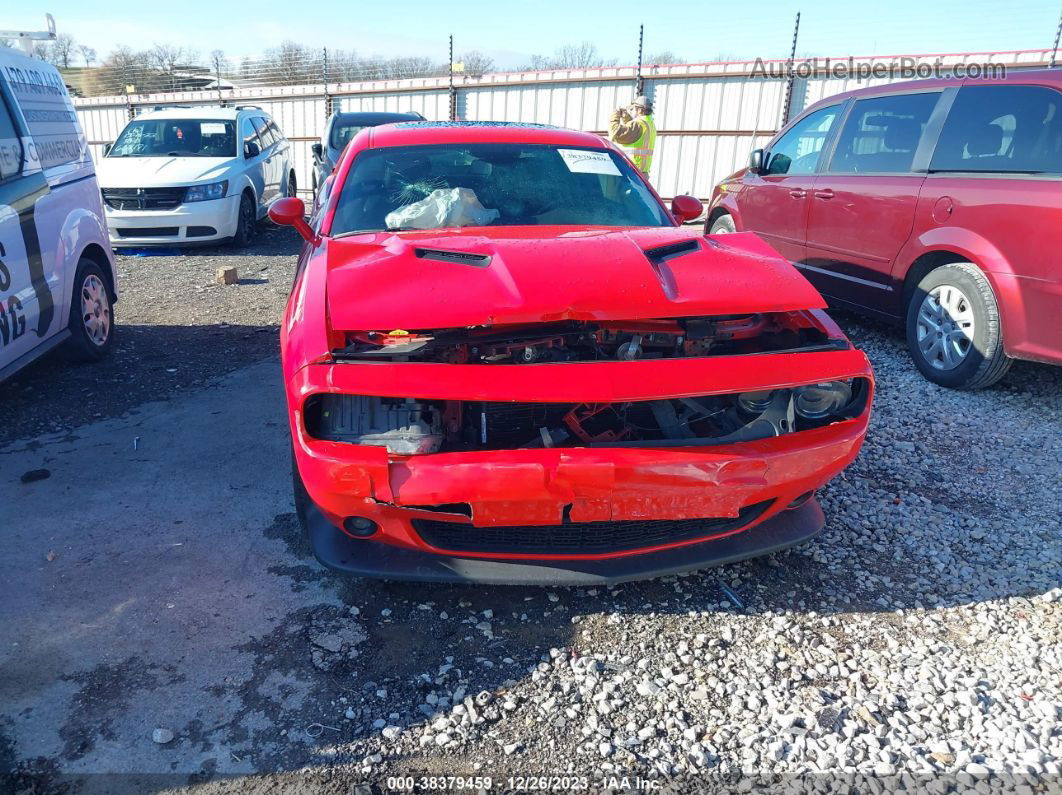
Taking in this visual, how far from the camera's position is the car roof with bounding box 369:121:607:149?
12.5 ft

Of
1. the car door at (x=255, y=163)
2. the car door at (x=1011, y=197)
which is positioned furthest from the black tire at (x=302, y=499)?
the car door at (x=255, y=163)

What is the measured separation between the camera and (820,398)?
2611mm

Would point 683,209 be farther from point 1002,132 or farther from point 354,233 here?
point 1002,132

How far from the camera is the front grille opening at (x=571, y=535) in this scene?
2406 millimetres

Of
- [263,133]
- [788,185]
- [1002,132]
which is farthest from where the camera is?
[263,133]

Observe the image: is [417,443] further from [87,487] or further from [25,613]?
[87,487]

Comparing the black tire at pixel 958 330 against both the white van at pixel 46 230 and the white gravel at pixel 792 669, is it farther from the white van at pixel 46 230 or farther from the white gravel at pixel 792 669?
the white van at pixel 46 230

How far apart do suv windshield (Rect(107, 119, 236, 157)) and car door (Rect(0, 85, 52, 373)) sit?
5598mm

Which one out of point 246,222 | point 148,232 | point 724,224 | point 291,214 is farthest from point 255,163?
point 291,214

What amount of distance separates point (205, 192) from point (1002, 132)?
320 inches

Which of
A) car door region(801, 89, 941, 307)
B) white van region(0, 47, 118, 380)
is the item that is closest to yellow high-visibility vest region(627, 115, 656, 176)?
car door region(801, 89, 941, 307)

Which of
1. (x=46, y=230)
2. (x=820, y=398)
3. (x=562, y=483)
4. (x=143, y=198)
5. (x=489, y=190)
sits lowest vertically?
(x=143, y=198)

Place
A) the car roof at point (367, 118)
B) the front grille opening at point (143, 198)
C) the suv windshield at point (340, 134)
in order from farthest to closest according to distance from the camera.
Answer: the car roof at point (367, 118)
the suv windshield at point (340, 134)
the front grille opening at point (143, 198)

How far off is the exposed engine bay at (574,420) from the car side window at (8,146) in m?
3.14
